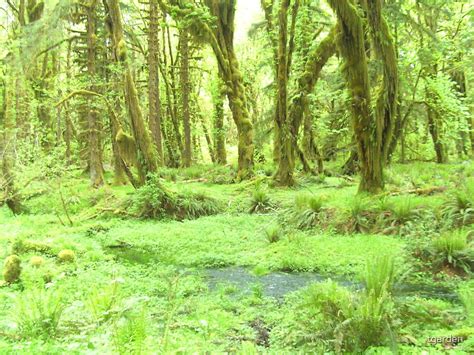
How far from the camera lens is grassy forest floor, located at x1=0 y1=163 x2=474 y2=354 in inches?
149

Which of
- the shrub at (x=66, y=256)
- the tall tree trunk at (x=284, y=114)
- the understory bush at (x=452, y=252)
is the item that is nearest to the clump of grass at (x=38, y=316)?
the shrub at (x=66, y=256)

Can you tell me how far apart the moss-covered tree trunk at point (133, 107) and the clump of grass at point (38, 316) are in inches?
319

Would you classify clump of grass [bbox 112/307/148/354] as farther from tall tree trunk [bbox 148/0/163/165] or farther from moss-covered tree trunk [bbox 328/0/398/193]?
tall tree trunk [bbox 148/0/163/165]

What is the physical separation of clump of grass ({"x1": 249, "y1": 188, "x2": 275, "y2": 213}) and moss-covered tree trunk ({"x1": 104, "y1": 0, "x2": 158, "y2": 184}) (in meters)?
3.03

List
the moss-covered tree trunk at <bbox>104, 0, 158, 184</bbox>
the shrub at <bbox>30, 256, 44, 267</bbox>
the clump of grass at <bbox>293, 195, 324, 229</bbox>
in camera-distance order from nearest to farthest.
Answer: the shrub at <bbox>30, 256, 44, 267</bbox>
the clump of grass at <bbox>293, 195, 324, 229</bbox>
the moss-covered tree trunk at <bbox>104, 0, 158, 184</bbox>

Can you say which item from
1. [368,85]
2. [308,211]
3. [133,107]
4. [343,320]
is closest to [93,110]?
[133,107]

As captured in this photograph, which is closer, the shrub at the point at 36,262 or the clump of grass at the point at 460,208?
the shrub at the point at 36,262

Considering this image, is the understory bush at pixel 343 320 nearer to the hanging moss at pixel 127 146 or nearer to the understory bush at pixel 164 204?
the understory bush at pixel 164 204

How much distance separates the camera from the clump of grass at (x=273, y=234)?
8.66 metres

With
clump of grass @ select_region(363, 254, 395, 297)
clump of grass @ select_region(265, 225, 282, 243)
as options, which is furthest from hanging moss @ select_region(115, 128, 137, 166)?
clump of grass @ select_region(363, 254, 395, 297)

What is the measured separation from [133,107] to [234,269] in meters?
6.64

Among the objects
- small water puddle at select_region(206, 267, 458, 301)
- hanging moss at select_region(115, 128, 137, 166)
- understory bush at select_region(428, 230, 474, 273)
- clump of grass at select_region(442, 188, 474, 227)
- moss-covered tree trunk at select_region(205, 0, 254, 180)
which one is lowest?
small water puddle at select_region(206, 267, 458, 301)

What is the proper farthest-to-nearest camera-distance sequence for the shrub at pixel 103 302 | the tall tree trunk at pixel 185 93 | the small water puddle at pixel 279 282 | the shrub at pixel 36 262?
the tall tree trunk at pixel 185 93, the shrub at pixel 36 262, the small water puddle at pixel 279 282, the shrub at pixel 103 302

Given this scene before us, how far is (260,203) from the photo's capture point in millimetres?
11906
